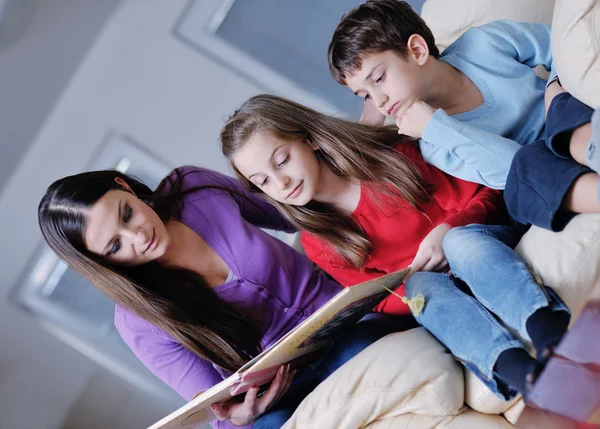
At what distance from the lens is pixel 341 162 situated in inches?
51.4

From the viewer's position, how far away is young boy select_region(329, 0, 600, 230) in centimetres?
111

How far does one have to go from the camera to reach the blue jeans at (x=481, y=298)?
925 millimetres

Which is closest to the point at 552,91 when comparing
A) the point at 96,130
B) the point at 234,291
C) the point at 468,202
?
the point at 468,202

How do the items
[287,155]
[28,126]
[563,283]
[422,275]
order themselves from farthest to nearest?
1. [28,126]
2. [287,155]
3. [422,275]
4. [563,283]

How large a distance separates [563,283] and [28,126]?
4.85ft

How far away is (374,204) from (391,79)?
0.27 metres

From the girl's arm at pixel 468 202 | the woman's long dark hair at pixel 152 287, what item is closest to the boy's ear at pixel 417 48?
the girl's arm at pixel 468 202

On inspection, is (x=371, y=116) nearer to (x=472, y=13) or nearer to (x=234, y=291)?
(x=472, y=13)

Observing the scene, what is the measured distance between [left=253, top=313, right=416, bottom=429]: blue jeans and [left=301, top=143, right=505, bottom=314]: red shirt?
43mm

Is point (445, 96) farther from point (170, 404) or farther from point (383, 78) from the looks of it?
point (170, 404)

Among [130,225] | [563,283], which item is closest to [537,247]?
[563,283]

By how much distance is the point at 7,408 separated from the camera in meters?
1.76

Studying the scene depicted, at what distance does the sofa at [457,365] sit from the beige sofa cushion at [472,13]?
56 cm

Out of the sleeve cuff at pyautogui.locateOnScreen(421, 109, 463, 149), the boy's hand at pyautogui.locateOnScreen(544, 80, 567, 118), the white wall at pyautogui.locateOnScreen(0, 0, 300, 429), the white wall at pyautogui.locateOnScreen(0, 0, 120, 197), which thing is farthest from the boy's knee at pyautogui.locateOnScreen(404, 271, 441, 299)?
the white wall at pyautogui.locateOnScreen(0, 0, 120, 197)
